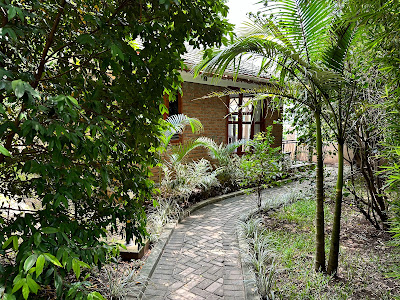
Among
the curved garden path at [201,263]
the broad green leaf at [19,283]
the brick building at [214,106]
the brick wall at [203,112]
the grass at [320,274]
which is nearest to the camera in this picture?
the broad green leaf at [19,283]

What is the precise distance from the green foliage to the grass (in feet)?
6.72

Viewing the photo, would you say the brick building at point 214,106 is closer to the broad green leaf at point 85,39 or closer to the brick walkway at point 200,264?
the brick walkway at point 200,264

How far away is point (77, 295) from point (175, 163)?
16.1 feet

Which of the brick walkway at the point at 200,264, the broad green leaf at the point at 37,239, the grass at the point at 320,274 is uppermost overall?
the broad green leaf at the point at 37,239

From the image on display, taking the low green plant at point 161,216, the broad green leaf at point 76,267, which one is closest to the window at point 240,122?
the low green plant at point 161,216

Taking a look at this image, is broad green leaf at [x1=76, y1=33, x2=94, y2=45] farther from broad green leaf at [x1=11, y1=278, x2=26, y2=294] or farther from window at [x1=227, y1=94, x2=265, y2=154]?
window at [x1=227, y1=94, x2=265, y2=154]

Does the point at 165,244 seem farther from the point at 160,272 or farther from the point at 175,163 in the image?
the point at 175,163

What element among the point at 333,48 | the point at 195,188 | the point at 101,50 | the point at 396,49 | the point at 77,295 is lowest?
the point at 195,188

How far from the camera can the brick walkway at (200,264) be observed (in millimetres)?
3088

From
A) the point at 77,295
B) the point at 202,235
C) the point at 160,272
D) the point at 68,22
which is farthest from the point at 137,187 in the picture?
the point at 202,235

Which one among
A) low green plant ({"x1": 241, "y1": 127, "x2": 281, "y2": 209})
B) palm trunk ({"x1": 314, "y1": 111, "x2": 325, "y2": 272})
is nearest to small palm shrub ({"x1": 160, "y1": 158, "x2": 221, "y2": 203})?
low green plant ({"x1": 241, "y1": 127, "x2": 281, "y2": 209})

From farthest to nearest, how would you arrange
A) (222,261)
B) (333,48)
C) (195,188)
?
(195,188) < (222,261) < (333,48)

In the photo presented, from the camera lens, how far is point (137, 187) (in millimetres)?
2111

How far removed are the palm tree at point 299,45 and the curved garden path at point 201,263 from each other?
136 centimetres
